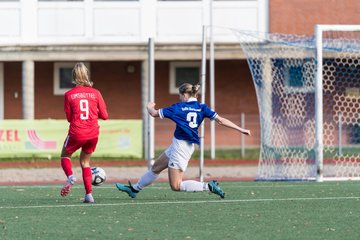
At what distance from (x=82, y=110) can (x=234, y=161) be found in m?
16.6

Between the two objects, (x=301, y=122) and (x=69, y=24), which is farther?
(x=69, y=24)

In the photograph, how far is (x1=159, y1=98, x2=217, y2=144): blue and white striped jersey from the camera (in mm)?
14914

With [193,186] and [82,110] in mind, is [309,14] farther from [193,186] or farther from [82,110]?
[82,110]

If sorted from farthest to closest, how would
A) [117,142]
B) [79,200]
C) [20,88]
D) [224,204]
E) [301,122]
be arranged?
[20,88]
[117,142]
[301,122]
[79,200]
[224,204]

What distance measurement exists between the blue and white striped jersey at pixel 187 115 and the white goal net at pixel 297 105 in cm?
560

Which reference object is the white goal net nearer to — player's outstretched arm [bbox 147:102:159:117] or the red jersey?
player's outstretched arm [bbox 147:102:159:117]

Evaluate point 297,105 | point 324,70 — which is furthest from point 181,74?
point 297,105

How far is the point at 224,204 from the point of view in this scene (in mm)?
14227

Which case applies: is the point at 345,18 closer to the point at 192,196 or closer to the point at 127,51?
the point at 127,51

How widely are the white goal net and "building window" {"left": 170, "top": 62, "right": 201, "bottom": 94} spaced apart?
37.8ft

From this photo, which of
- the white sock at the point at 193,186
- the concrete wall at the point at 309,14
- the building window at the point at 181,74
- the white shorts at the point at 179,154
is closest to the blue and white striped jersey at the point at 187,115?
the white shorts at the point at 179,154

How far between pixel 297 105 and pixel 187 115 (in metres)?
8.42

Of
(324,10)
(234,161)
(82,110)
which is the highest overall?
(324,10)

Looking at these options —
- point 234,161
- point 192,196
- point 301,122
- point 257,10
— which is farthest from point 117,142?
point 192,196
